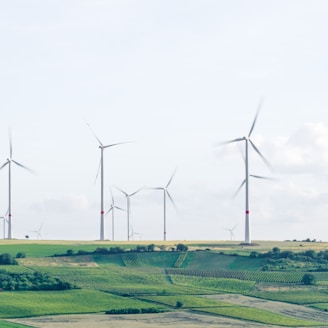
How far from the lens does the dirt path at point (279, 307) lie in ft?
541

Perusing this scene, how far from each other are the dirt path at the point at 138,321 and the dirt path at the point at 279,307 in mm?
15661

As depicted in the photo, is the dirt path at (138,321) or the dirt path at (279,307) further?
the dirt path at (279,307)

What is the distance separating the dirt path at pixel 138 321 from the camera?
146m

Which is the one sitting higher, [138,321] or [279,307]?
[279,307]

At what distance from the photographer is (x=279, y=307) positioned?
17450cm

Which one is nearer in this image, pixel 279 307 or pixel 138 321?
pixel 138 321

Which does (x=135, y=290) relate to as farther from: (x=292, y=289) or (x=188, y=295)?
(x=292, y=289)

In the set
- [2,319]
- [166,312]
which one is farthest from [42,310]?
[166,312]

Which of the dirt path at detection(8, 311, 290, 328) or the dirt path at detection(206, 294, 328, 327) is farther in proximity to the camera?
the dirt path at detection(206, 294, 328, 327)

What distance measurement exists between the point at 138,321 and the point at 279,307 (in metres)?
34.2

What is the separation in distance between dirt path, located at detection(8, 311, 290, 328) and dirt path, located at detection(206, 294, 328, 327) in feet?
51.4

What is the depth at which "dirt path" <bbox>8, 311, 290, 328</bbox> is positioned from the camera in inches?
5738

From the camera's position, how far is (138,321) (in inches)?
5960

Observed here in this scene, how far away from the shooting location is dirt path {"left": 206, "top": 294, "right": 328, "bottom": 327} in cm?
16475
